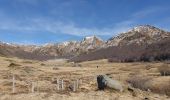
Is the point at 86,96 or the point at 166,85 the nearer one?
the point at 86,96

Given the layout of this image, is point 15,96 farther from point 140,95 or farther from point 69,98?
point 140,95

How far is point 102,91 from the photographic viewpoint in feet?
150

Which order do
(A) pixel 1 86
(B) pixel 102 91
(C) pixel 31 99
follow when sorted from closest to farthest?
(C) pixel 31 99 < (B) pixel 102 91 < (A) pixel 1 86

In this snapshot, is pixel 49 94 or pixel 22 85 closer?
pixel 49 94

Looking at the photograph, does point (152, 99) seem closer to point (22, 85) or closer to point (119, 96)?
point (119, 96)

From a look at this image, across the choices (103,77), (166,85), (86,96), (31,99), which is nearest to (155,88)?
(166,85)

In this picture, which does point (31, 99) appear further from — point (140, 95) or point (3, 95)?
point (140, 95)

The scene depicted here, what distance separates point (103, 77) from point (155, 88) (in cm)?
1650

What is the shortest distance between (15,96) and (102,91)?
955 cm

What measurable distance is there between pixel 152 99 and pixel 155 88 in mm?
17596

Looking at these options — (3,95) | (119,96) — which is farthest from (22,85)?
(119,96)

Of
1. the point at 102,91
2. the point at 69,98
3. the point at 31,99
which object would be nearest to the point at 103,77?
the point at 102,91

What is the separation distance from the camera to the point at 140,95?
1806 inches

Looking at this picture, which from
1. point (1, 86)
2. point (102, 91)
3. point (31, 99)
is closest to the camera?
point (31, 99)
